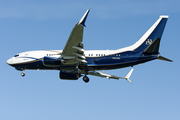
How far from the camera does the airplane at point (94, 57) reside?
42500 millimetres

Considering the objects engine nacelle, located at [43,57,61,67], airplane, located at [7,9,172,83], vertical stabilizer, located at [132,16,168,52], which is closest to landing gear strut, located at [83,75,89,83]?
airplane, located at [7,9,172,83]

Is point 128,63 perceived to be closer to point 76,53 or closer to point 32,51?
point 76,53

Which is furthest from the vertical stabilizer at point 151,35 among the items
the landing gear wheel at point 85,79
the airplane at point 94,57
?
the landing gear wheel at point 85,79

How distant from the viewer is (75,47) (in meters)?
39.2

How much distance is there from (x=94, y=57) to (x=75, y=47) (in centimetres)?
649

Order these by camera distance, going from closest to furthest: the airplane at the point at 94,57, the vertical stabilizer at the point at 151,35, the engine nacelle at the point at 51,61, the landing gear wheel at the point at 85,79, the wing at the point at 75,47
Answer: the wing at the point at 75,47 < the airplane at the point at 94,57 < the engine nacelle at the point at 51,61 < the vertical stabilizer at the point at 151,35 < the landing gear wheel at the point at 85,79

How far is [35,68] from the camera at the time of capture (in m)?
48.0

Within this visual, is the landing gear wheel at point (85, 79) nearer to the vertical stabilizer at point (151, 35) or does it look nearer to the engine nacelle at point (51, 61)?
the engine nacelle at point (51, 61)

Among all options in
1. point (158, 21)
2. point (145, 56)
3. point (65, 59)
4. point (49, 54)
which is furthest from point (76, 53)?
point (158, 21)

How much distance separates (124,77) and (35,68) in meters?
14.6

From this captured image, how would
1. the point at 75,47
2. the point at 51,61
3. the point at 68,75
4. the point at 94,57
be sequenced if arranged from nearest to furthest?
the point at 75,47
the point at 51,61
the point at 94,57
the point at 68,75

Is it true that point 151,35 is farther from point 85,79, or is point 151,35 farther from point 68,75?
point 68,75

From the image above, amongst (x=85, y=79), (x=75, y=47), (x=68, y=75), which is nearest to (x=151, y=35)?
(x=85, y=79)

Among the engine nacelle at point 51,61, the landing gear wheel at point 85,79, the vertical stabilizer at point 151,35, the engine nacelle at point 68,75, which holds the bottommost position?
the landing gear wheel at point 85,79
